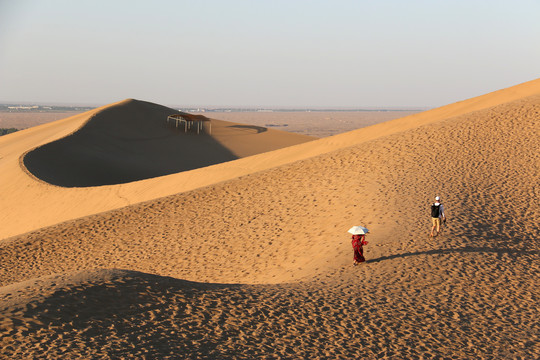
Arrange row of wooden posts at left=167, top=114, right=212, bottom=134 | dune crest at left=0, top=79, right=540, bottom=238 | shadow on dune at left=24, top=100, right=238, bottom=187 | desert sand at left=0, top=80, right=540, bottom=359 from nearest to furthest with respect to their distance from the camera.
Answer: desert sand at left=0, top=80, right=540, bottom=359
dune crest at left=0, top=79, right=540, bottom=238
shadow on dune at left=24, top=100, right=238, bottom=187
row of wooden posts at left=167, top=114, right=212, bottom=134

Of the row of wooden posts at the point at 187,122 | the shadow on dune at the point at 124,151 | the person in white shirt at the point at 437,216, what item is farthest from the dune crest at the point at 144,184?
the row of wooden posts at the point at 187,122

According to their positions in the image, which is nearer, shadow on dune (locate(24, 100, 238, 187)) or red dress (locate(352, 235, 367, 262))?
red dress (locate(352, 235, 367, 262))

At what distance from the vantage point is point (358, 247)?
13.8m

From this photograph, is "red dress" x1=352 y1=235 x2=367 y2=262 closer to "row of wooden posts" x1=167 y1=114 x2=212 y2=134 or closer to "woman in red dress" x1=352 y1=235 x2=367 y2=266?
"woman in red dress" x1=352 y1=235 x2=367 y2=266

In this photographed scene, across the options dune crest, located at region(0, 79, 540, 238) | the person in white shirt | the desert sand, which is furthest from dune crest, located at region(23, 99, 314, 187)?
the person in white shirt

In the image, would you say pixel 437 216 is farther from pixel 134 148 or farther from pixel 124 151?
pixel 134 148

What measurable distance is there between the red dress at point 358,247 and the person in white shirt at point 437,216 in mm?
2310

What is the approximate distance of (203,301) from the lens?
10.4 meters

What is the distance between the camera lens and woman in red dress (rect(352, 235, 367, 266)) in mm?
13734

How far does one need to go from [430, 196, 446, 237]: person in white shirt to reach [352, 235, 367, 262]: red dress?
2310 millimetres

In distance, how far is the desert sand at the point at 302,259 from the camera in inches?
359

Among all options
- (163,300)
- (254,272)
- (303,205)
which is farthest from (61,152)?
(163,300)

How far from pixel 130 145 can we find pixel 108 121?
17.2 feet

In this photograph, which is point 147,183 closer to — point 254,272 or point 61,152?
point 61,152
